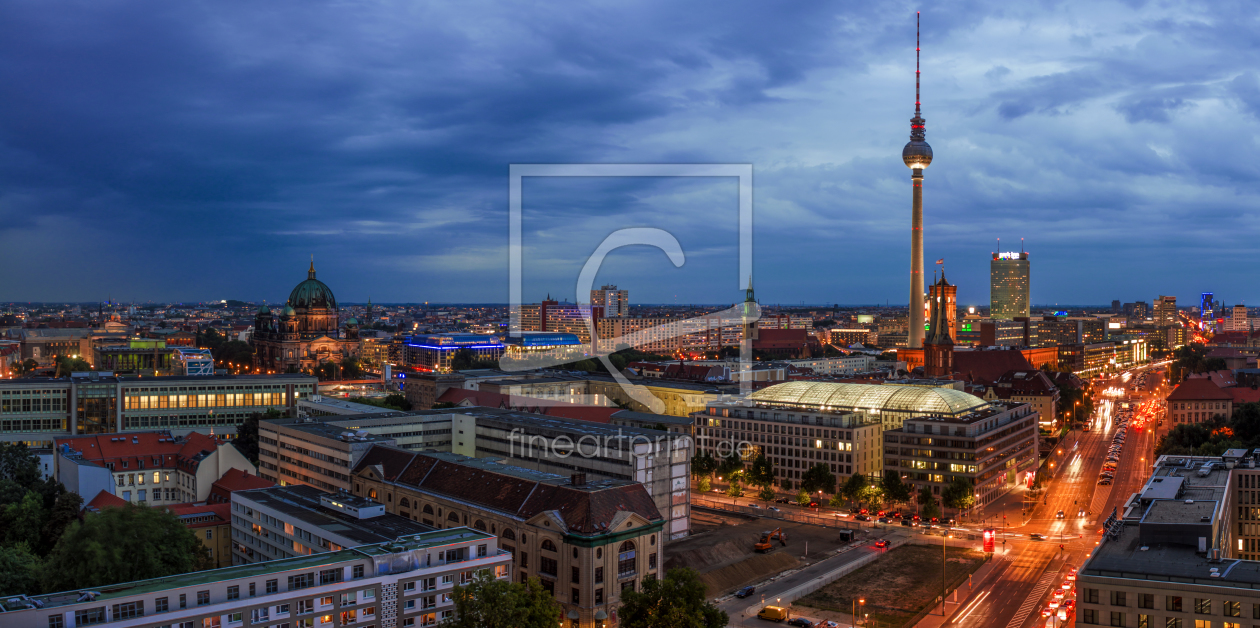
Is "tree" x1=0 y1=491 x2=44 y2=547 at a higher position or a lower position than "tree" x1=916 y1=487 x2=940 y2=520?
higher

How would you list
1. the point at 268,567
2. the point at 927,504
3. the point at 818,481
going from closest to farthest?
the point at 268,567, the point at 927,504, the point at 818,481

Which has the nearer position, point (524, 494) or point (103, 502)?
point (524, 494)

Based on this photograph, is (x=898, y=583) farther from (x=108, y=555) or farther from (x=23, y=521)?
(x=23, y=521)

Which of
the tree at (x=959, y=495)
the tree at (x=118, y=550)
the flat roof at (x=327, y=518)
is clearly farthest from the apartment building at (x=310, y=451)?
the tree at (x=959, y=495)

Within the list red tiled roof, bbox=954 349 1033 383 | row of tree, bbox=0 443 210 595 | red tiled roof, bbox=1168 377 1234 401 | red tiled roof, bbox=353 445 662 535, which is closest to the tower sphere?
red tiled roof, bbox=954 349 1033 383

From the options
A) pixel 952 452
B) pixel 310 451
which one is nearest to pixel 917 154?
pixel 952 452

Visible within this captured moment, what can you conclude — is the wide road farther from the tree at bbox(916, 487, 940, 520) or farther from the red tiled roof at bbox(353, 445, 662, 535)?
the red tiled roof at bbox(353, 445, 662, 535)
